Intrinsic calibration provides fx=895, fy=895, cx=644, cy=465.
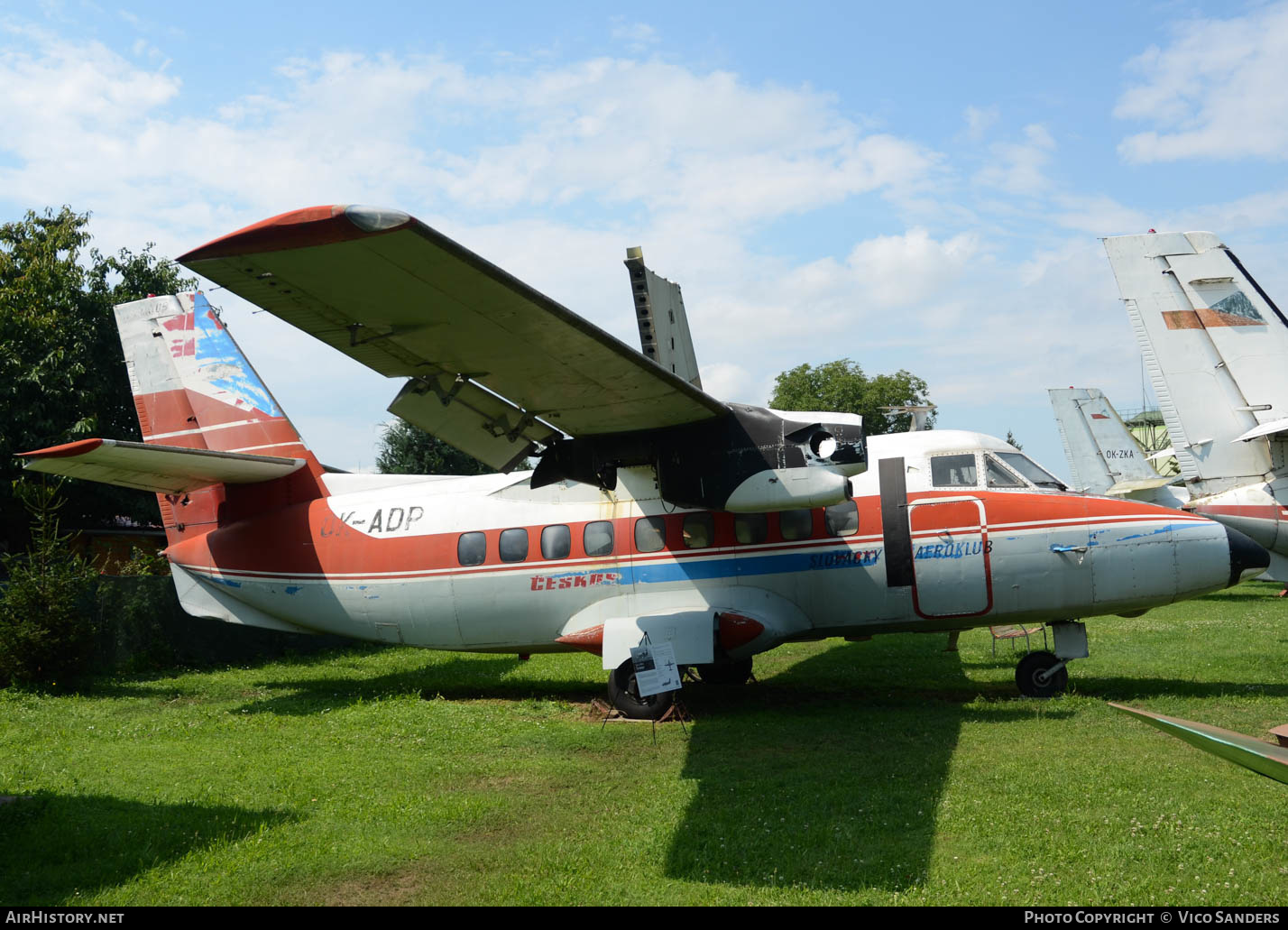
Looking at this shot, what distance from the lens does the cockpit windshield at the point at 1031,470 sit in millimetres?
11359

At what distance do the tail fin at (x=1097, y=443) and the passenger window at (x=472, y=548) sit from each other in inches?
913

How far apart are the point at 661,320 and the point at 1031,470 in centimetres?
522

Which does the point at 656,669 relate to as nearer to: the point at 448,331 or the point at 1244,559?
the point at 448,331

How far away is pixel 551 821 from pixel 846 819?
7.73ft

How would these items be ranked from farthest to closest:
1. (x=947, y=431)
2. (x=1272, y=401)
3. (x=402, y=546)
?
(x=1272, y=401) < (x=402, y=546) < (x=947, y=431)

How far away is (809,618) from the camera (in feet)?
37.4

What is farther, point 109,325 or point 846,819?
point 109,325

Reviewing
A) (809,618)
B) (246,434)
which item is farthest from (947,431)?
(246,434)

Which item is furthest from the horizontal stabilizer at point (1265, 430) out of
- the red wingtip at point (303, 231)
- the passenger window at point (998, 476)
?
the red wingtip at point (303, 231)

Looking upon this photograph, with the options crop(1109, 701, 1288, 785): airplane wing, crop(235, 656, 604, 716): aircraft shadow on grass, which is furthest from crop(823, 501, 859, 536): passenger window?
crop(1109, 701, 1288, 785): airplane wing

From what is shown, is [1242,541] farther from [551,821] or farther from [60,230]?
[60,230]

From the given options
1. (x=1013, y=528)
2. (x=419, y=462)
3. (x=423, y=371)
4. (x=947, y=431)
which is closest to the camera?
(x=423, y=371)

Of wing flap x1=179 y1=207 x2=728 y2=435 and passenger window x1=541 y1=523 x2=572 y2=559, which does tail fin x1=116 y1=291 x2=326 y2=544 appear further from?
wing flap x1=179 y1=207 x2=728 y2=435

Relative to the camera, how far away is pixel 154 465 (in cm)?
1230
